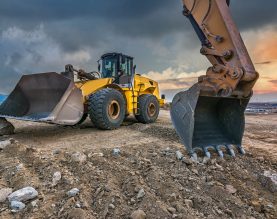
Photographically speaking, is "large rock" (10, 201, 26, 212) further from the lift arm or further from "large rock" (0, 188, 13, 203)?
the lift arm

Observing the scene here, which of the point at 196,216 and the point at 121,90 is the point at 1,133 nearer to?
the point at 121,90

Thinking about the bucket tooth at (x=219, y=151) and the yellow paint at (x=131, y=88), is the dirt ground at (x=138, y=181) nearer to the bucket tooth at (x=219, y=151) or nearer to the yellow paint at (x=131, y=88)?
the bucket tooth at (x=219, y=151)

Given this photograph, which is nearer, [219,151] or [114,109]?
[219,151]

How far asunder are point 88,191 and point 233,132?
2921 mm

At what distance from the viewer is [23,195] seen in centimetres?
308

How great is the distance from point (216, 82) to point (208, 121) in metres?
0.93

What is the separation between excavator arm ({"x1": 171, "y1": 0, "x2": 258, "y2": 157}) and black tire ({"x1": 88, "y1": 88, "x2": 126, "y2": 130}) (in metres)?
2.45

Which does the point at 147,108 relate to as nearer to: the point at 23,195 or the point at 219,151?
the point at 219,151

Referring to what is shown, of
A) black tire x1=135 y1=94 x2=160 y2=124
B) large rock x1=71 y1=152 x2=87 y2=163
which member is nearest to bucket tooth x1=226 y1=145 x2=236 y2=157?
large rock x1=71 y1=152 x2=87 y2=163

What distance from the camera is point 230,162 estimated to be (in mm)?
4414

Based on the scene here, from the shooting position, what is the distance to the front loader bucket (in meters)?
4.50

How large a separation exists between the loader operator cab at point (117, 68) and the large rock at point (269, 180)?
5154 millimetres

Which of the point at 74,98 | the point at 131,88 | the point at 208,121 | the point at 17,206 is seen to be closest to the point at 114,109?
the point at 131,88

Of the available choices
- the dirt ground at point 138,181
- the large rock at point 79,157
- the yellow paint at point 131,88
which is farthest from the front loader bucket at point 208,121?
the yellow paint at point 131,88
